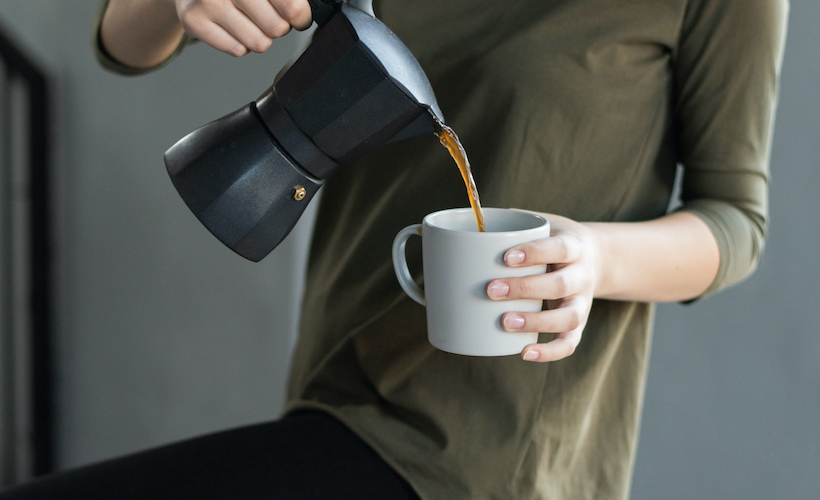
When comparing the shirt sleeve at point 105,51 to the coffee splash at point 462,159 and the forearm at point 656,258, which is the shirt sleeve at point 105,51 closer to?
the coffee splash at point 462,159

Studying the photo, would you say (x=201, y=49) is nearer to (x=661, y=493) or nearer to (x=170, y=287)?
(x=170, y=287)

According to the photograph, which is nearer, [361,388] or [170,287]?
[361,388]

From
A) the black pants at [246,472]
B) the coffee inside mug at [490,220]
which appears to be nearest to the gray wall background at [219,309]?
the black pants at [246,472]

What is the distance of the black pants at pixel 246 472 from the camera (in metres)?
0.64

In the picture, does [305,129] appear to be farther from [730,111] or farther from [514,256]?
[730,111]

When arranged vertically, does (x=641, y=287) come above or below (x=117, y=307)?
above

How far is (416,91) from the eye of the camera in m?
0.50

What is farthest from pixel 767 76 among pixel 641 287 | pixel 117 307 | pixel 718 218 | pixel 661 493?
pixel 117 307

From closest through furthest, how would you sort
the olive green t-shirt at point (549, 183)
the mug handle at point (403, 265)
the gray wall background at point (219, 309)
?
the mug handle at point (403, 265)
the olive green t-shirt at point (549, 183)
the gray wall background at point (219, 309)

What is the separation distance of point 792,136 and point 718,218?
1.69ft

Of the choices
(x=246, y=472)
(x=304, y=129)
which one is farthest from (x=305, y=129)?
(x=246, y=472)

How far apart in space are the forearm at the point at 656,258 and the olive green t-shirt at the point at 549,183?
1.0 inches

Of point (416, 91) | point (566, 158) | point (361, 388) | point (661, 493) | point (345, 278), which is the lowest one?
point (661, 493)

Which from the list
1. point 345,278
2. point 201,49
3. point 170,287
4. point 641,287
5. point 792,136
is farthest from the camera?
point 170,287
